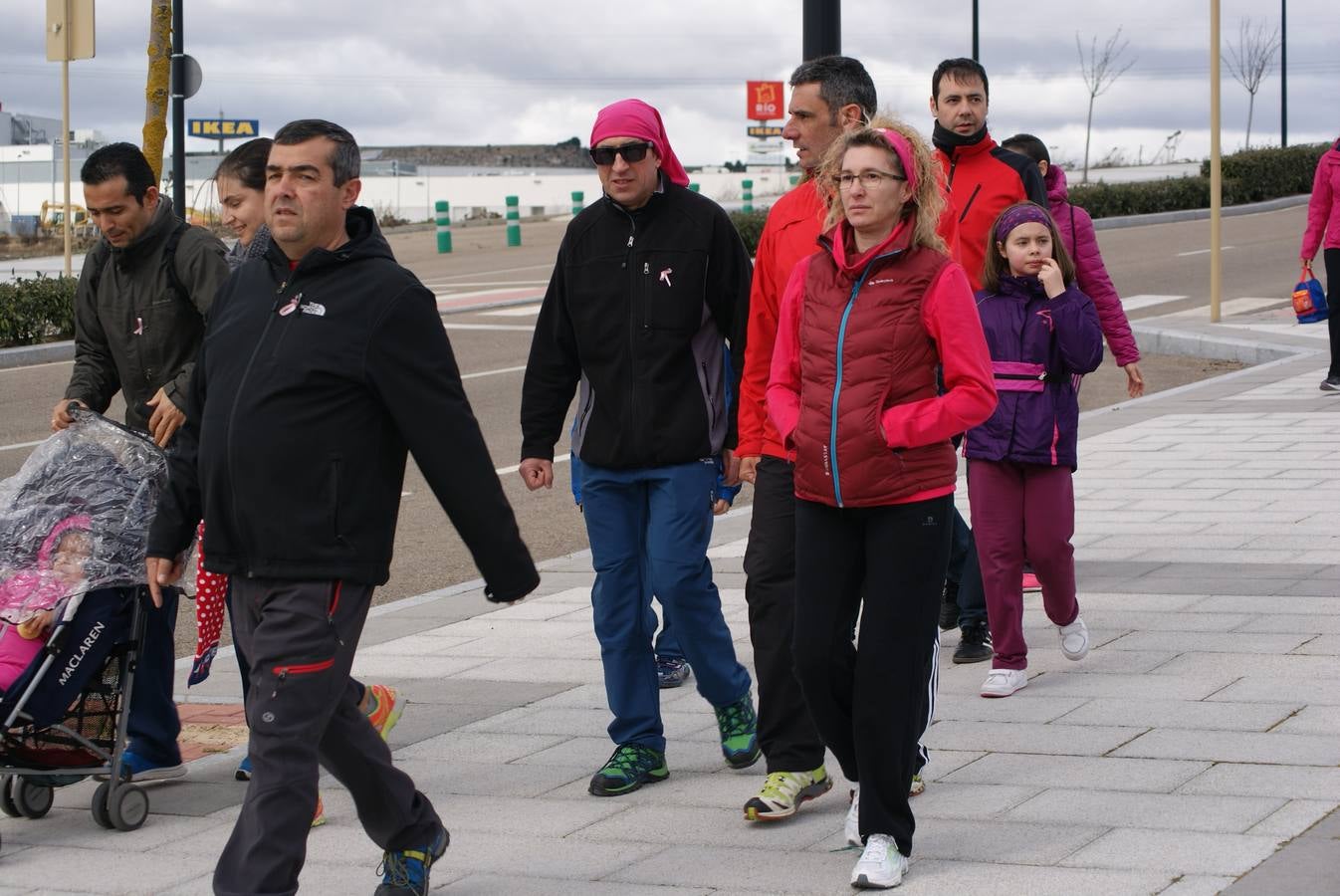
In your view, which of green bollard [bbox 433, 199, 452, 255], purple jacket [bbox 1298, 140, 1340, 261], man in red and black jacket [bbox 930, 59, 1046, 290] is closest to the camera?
man in red and black jacket [bbox 930, 59, 1046, 290]

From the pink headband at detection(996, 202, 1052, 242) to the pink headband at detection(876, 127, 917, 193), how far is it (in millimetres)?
1768

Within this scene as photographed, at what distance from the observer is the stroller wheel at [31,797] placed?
5392 mm

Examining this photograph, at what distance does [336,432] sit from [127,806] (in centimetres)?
184

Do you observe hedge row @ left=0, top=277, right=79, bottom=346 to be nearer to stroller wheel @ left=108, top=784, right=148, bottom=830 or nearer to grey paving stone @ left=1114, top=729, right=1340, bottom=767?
stroller wheel @ left=108, top=784, right=148, bottom=830

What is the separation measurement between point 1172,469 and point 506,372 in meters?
7.79

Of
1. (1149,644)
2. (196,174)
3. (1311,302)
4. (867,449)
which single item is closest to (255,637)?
(867,449)

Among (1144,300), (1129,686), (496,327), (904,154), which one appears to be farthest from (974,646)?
(1144,300)

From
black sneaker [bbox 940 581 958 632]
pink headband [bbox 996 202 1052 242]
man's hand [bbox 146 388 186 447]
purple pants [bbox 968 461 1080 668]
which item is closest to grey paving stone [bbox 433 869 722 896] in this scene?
man's hand [bbox 146 388 186 447]

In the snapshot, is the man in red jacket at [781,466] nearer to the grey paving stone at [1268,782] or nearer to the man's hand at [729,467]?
the man's hand at [729,467]

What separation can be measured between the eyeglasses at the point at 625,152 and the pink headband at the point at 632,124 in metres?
0.03

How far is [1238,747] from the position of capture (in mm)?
5332

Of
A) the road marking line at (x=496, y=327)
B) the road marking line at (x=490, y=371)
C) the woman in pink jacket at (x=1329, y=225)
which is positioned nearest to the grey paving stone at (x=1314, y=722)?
the woman in pink jacket at (x=1329, y=225)

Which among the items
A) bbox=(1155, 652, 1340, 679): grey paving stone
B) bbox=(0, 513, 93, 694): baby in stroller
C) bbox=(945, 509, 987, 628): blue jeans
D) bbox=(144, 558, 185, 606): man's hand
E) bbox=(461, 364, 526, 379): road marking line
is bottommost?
bbox=(1155, 652, 1340, 679): grey paving stone

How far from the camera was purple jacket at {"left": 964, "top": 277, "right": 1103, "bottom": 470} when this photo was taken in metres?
6.19
